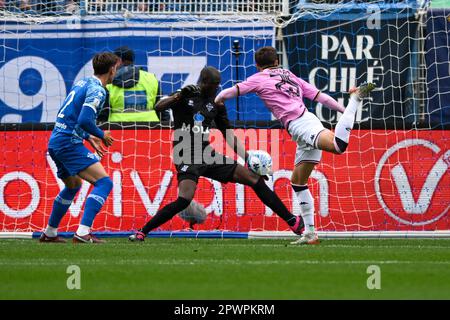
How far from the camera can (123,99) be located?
14359 mm

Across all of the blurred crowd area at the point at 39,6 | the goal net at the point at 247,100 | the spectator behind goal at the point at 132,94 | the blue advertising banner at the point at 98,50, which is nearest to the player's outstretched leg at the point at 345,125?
the goal net at the point at 247,100

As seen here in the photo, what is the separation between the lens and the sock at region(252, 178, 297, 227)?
1150 centimetres

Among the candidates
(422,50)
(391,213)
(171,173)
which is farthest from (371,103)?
(171,173)

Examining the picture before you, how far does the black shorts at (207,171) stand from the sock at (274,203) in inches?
13.0

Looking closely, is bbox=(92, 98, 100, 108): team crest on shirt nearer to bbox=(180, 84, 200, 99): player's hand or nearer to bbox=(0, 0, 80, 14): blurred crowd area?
bbox=(180, 84, 200, 99): player's hand

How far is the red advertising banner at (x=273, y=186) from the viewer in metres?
13.2

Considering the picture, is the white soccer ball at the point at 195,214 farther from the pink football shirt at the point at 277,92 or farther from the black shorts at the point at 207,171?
the pink football shirt at the point at 277,92

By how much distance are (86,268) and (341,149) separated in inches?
128

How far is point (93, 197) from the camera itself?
36.3 feet

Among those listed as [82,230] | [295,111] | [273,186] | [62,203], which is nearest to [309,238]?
[295,111]

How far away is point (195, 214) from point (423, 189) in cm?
286

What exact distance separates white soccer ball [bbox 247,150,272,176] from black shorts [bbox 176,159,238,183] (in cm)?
29

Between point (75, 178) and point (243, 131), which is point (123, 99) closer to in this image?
point (243, 131)
